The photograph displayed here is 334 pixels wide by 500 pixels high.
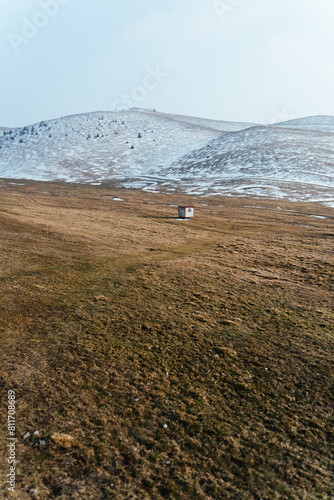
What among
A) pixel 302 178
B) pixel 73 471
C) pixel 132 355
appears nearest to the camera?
pixel 73 471

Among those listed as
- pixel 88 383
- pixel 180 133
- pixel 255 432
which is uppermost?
pixel 180 133

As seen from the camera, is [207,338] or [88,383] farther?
[207,338]

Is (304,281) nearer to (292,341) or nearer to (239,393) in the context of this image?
(292,341)

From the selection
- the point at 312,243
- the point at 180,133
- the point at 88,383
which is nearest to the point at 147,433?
the point at 88,383

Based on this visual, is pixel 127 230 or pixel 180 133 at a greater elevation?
pixel 180 133

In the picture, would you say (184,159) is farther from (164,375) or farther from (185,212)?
(164,375)

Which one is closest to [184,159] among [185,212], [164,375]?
[185,212]

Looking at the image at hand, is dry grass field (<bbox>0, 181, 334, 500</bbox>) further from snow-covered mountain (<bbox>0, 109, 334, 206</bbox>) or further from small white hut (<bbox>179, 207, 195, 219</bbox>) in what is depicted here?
snow-covered mountain (<bbox>0, 109, 334, 206</bbox>)
